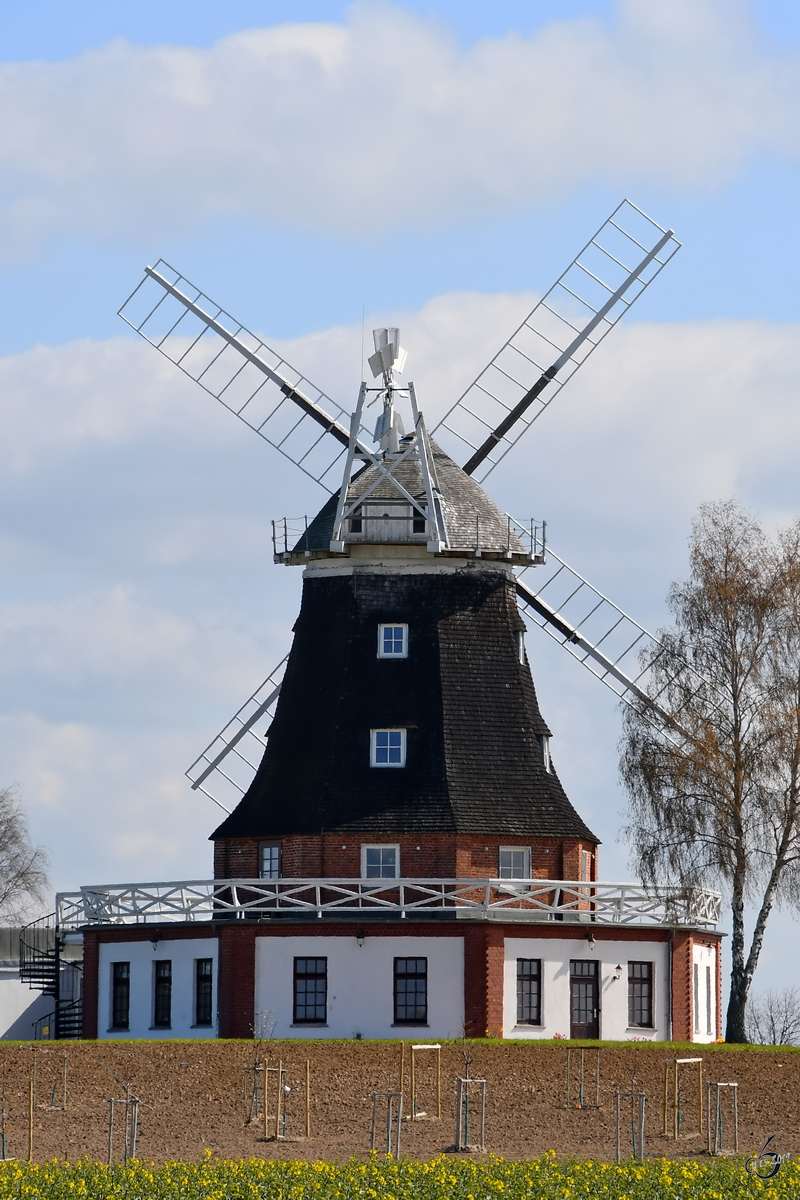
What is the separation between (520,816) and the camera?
44.6 m

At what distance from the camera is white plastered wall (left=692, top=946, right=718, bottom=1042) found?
4575 cm

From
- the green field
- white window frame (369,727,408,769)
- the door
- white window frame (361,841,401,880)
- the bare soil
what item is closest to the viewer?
the green field

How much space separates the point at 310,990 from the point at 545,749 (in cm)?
733

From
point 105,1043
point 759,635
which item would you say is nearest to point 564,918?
point 759,635

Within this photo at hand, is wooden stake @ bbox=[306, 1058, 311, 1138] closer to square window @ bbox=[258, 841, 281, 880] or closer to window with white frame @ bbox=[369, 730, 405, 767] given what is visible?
square window @ bbox=[258, 841, 281, 880]

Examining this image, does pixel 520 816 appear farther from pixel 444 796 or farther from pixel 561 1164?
pixel 561 1164

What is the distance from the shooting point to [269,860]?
45.3 meters

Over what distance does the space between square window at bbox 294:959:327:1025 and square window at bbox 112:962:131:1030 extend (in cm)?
409

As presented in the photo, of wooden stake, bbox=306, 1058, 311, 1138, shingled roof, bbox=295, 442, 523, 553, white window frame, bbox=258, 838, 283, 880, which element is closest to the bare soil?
wooden stake, bbox=306, 1058, 311, 1138

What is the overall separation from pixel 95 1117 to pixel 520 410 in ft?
68.9

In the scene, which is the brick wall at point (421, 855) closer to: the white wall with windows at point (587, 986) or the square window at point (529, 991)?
the white wall with windows at point (587, 986)

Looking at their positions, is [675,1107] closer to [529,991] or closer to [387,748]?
[529,991]

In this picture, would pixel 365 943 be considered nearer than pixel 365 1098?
No

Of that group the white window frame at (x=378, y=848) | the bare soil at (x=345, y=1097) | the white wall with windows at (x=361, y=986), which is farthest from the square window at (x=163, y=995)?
→ the bare soil at (x=345, y=1097)
